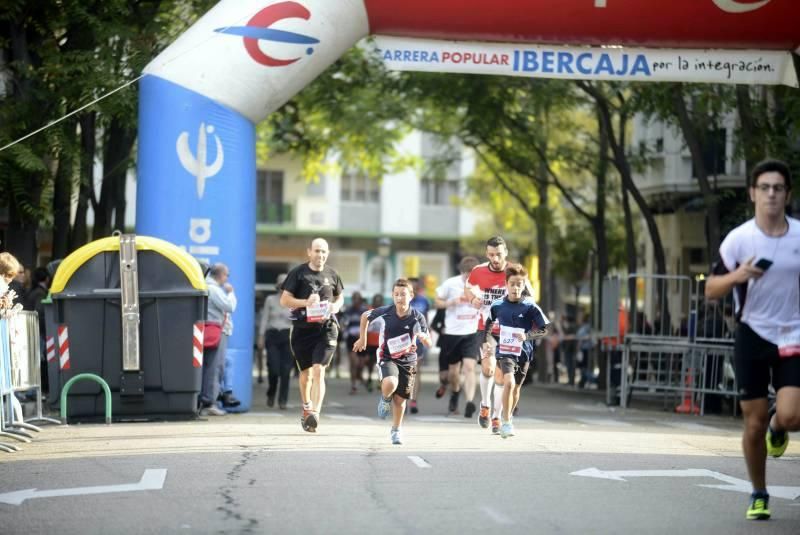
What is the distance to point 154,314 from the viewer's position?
55.1 ft

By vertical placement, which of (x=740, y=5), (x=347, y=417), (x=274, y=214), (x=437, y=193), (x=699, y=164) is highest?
(x=437, y=193)

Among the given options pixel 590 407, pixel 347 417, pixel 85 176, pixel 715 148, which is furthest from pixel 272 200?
pixel 347 417

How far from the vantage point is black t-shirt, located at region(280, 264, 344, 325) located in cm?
1555

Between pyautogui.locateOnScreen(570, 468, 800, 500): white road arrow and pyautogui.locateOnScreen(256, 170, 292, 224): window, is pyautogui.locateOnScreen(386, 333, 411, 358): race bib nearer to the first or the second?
pyautogui.locateOnScreen(570, 468, 800, 500): white road arrow

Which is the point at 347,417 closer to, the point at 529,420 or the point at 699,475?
the point at 529,420

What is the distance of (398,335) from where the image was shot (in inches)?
563

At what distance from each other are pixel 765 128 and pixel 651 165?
32.2 ft

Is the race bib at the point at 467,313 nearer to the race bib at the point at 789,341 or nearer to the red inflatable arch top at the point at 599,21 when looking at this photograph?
the red inflatable arch top at the point at 599,21

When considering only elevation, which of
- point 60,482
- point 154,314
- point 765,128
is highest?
point 765,128

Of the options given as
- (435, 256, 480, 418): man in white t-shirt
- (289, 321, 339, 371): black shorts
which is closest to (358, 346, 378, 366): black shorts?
(435, 256, 480, 418): man in white t-shirt

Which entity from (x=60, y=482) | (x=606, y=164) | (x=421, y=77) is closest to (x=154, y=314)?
(x=60, y=482)

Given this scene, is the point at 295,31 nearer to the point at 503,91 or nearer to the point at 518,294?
the point at 518,294

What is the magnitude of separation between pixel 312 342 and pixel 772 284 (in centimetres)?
724

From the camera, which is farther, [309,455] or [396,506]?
[309,455]
